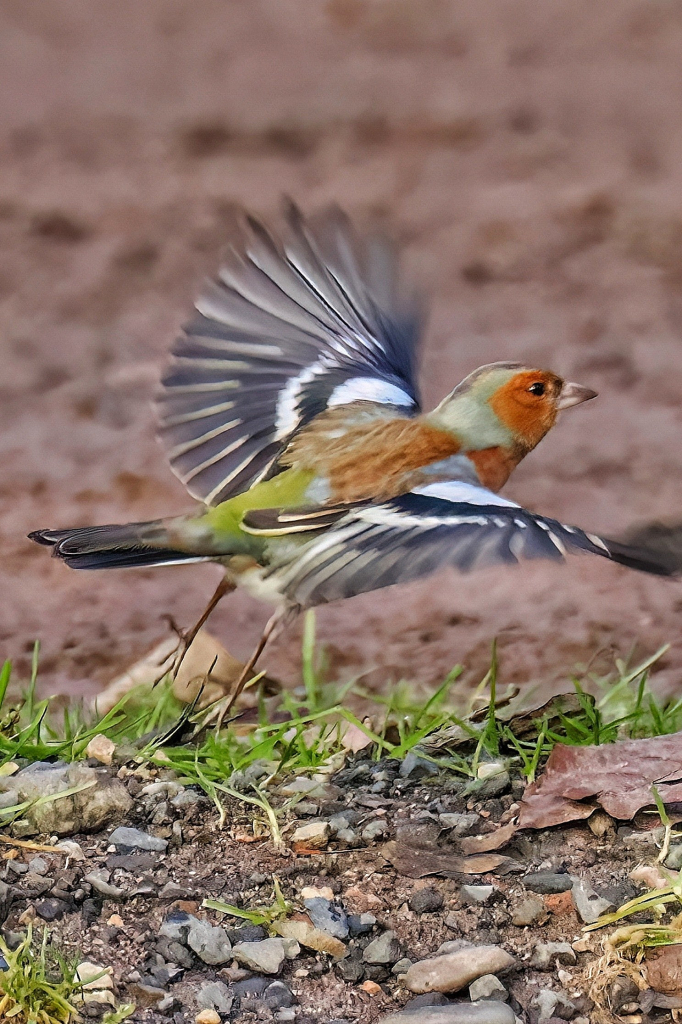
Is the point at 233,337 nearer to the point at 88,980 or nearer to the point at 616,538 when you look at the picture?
the point at 616,538

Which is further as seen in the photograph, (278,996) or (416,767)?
(416,767)

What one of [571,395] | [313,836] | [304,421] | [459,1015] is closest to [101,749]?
[313,836]

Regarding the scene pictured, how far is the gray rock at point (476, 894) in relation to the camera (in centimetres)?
165

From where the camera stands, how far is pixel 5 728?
2.19 m

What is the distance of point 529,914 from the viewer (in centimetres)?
162

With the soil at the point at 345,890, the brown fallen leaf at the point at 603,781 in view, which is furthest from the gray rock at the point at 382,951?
the brown fallen leaf at the point at 603,781

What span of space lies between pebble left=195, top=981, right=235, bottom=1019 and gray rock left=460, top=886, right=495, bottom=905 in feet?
1.25

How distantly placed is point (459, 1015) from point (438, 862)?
1.20 ft

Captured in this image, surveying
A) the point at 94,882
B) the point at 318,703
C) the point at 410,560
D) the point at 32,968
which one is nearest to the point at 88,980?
the point at 32,968

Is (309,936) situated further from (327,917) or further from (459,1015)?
(459,1015)

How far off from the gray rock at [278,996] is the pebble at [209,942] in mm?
80

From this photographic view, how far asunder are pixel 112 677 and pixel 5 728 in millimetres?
1017

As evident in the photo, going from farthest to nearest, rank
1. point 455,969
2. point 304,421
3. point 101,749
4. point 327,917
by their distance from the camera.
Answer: point 304,421 < point 101,749 < point 327,917 < point 455,969

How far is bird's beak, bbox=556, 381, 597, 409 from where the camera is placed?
2.39m
